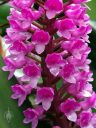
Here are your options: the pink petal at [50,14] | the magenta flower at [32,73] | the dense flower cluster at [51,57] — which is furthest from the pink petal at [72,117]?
the pink petal at [50,14]

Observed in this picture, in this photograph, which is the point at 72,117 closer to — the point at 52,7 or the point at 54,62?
the point at 54,62

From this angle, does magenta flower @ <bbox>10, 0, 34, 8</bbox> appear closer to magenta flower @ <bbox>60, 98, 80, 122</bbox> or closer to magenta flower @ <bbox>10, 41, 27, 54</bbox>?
magenta flower @ <bbox>10, 41, 27, 54</bbox>

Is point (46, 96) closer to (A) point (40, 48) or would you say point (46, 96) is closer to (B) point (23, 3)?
(A) point (40, 48)

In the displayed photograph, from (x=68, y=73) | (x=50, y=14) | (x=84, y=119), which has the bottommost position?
(x=84, y=119)

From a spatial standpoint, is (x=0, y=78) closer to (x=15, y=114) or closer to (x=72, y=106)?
(x=15, y=114)

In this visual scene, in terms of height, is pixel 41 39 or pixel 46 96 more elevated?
pixel 41 39

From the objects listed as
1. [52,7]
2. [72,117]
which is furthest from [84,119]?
[52,7]

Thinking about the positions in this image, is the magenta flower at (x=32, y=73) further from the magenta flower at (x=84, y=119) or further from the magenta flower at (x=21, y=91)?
the magenta flower at (x=84, y=119)
